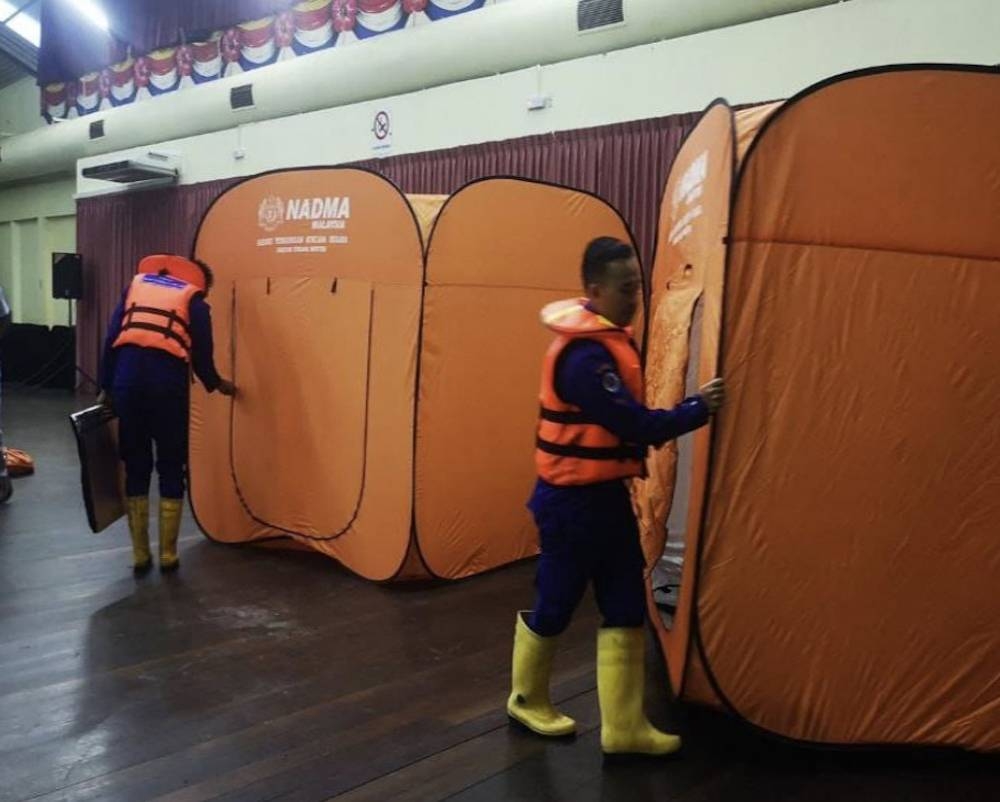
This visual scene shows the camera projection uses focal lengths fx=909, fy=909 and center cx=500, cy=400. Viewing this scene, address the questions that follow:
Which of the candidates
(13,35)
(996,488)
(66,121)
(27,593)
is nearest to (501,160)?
(27,593)

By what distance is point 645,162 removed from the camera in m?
5.68

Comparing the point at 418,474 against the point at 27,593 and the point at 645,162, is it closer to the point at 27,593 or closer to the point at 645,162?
the point at 27,593

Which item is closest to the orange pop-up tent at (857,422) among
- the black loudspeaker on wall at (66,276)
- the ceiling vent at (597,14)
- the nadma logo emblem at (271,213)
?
the nadma logo emblem at (271,213)

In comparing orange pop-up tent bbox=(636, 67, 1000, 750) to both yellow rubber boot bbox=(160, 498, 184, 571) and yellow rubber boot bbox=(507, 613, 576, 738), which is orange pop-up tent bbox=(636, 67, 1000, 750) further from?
yellow rubber boot bbox=(160, 498, 184, 571)

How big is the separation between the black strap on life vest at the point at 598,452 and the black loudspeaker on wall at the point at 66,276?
1035cm

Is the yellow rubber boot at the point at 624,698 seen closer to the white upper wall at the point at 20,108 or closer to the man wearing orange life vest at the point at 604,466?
the man wearing orange life vest at the point at 604,466

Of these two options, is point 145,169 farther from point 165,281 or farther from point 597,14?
point 165,281

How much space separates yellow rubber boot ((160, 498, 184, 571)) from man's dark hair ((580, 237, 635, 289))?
2.27 metres

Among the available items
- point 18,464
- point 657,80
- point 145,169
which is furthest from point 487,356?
point 145,169

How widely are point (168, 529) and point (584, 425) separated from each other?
2.22 meters

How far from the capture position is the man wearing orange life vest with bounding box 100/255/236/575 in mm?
3482

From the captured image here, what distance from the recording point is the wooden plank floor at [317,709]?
2047 mm

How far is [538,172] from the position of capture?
6.29 meters

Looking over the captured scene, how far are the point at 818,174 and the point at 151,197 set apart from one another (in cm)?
948
